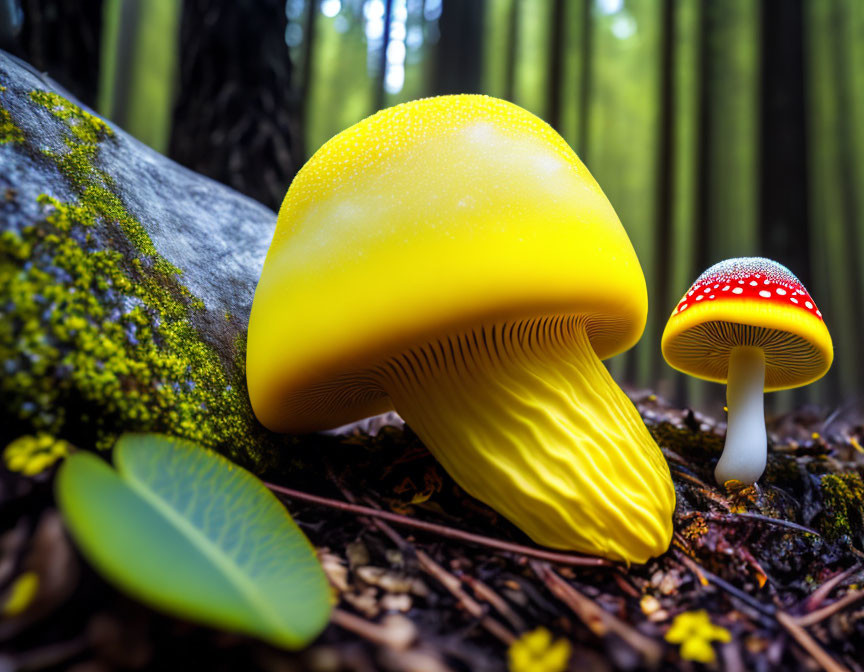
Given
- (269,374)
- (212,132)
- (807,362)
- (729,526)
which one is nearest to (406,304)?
(269,374)

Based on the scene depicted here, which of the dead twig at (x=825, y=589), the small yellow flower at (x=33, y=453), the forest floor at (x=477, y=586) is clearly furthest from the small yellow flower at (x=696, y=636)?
the small yellow flower at (x=33, y=453)

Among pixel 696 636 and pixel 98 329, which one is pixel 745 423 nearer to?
pixel 696 636

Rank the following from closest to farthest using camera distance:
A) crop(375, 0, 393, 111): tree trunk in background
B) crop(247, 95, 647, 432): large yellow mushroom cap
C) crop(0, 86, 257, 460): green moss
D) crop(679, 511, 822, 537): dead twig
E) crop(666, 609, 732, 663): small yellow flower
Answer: crop(666, 609, 732, 663): small yellow flower
crop(0, 86, 257, 460): green moss
crop(247, 95, 647, 432): large yellow mushroom cap
crop(679, 511, 822, 537): dead twig
crop(375, 0, 393, 111): tree trunk in background

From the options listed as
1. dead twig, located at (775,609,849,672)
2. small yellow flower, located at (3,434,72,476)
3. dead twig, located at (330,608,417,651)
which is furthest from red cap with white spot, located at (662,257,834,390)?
small yellow flower, located at (3,434,72,476)

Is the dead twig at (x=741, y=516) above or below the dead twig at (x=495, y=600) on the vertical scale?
below

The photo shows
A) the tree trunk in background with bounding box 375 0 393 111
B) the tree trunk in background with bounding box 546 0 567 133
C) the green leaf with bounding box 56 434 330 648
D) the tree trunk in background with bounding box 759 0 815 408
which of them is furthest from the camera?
the tree trunk in background with bounding box 546 0 567 133

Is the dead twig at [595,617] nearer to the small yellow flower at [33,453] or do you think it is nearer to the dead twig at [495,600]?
the dead twig at [495,600]

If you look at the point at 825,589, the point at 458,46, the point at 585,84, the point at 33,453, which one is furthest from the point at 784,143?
the point at 33,453

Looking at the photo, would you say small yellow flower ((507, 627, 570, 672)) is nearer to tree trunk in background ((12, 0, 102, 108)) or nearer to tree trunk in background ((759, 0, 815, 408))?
tree trunk in background ((12, 0, 102, 108))
